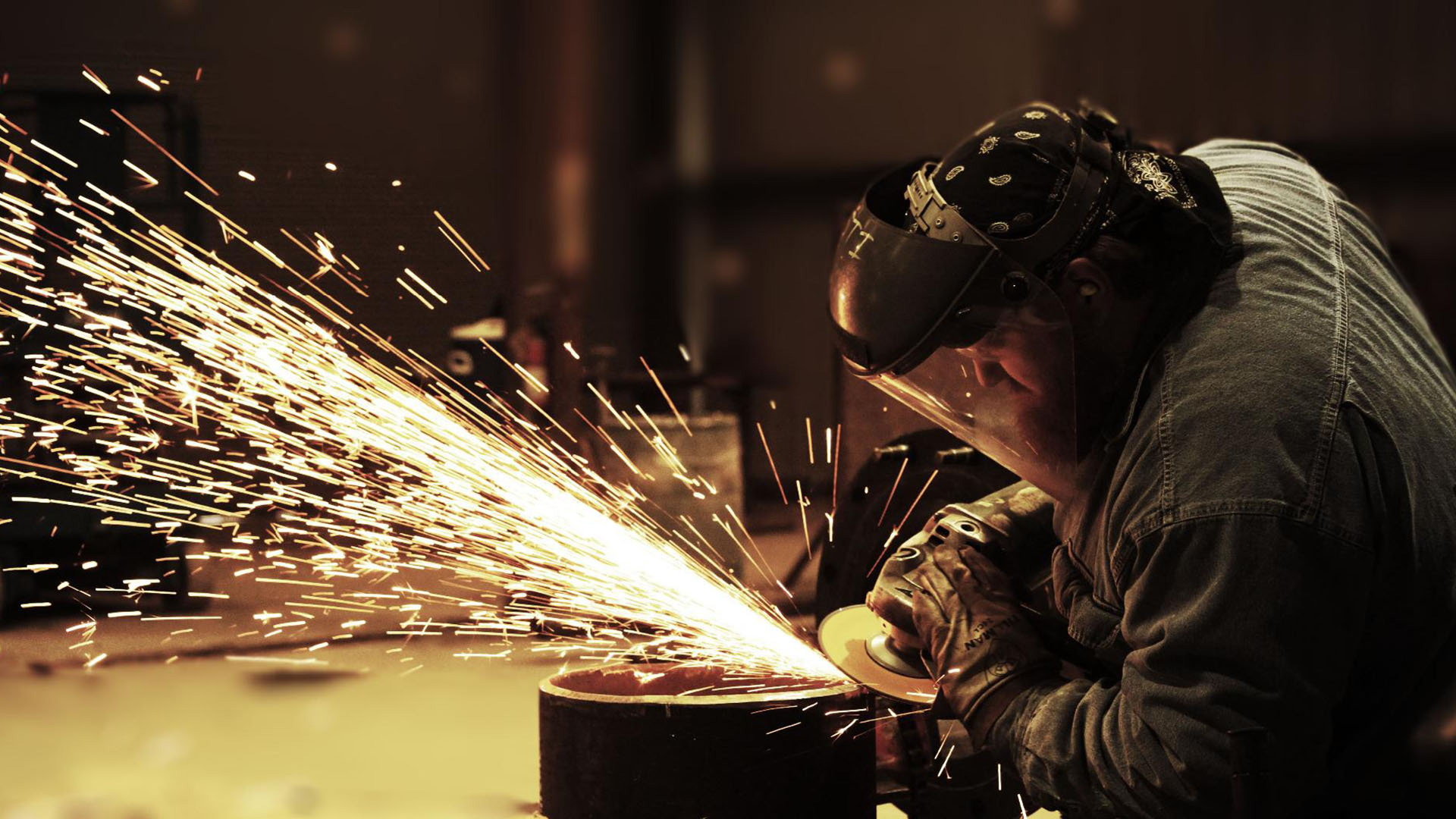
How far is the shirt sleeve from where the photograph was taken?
1.57 meters

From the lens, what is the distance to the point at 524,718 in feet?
13.6

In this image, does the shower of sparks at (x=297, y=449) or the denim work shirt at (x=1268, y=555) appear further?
the shower of sparks at (x=297, y=449)

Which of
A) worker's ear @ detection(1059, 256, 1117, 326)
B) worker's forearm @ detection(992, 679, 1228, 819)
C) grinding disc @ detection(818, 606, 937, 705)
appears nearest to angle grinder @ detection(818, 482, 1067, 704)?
grinding disc @ detection(818, 606, 937, 705)

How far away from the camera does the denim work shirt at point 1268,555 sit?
1579 millimetres

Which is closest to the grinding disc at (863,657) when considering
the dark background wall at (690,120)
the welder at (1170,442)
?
the welder at (1170,442)

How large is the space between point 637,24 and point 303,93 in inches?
203

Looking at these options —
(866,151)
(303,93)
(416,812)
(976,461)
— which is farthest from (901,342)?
(866,151)

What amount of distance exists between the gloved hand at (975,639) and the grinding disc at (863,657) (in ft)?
0.23

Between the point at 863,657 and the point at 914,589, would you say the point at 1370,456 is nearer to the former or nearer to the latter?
the point at 914,589

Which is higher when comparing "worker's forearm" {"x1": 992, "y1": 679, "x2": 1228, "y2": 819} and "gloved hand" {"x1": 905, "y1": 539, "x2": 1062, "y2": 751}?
"gloved hand" {"x1": 905, "y1": 539, "x2": 1062, "y2": 751}

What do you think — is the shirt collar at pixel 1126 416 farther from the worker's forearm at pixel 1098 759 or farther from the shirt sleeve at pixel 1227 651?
the worker's forearm at pixel 1098 759

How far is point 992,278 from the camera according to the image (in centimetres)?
179

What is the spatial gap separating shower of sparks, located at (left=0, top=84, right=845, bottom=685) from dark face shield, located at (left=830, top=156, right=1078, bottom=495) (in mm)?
669

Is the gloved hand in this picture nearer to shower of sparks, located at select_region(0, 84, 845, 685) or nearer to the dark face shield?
the dark face shield
